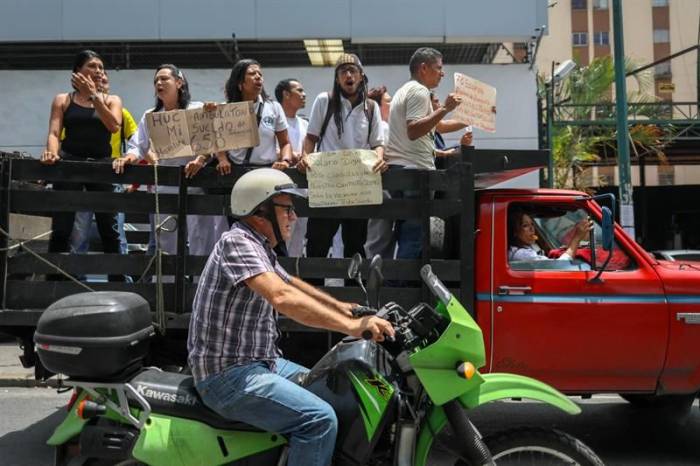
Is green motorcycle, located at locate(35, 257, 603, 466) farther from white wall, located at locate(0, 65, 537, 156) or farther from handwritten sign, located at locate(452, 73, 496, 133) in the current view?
white wall, located at locate(0, 65, 537, 156)

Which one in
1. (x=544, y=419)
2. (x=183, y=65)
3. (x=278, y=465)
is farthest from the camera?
(x=183, y=65)

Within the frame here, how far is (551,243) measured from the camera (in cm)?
502

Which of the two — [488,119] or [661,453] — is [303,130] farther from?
[661,453]

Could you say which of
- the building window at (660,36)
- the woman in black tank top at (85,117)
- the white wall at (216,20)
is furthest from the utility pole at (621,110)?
the building window at (660,36)

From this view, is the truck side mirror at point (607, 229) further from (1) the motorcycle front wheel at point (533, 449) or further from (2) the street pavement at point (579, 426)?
(1) the motorcycle front wheel at point (533, 449)

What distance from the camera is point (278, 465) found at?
2.92 meters

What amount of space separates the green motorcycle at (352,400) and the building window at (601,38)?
43.3 meters

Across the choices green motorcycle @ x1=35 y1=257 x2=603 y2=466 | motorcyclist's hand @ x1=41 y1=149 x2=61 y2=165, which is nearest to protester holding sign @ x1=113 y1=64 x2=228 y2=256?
motorcyclist's hand @ x1=41 y1=149 x2=61 y2=165

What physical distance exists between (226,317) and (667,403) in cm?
384

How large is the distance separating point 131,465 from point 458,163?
8.54 feet

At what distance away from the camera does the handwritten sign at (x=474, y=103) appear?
5.25 metres

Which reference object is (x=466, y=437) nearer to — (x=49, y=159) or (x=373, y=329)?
(x=373, y=329)

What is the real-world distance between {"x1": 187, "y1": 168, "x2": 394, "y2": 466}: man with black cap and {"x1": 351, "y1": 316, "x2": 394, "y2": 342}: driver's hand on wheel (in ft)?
0.04

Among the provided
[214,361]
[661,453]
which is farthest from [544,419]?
[214,361]
